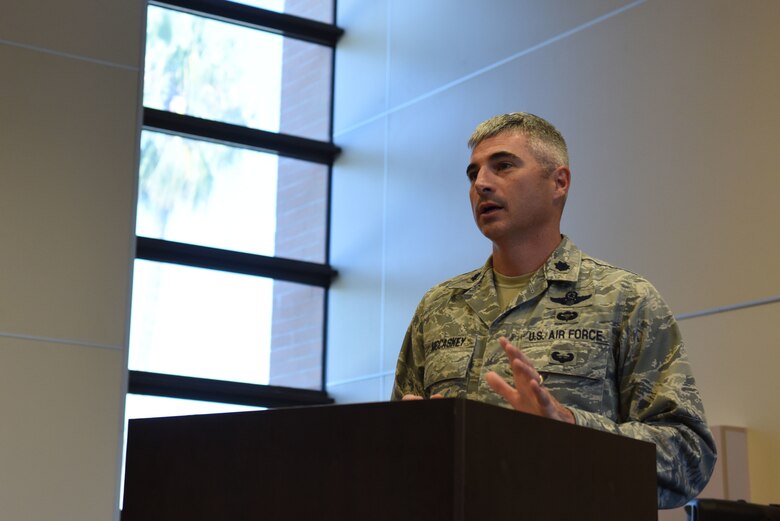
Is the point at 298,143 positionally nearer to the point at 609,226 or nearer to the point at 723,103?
the point at 609,226

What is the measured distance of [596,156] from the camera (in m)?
5.21

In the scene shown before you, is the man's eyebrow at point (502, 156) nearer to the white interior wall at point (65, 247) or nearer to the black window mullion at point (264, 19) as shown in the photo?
the white interior wall at point (65, 247)

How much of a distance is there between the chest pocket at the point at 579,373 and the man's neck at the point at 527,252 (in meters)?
0.25

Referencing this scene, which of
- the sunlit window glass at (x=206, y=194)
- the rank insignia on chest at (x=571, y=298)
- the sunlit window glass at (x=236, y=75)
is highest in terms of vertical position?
the sunlit window glass at (x=236, y=75)

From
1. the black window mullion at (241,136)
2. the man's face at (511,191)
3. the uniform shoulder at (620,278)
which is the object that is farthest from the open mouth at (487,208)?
the black window mullion at (241,136)

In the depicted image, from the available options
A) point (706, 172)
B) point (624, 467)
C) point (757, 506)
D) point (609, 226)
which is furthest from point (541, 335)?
point (609, 226)

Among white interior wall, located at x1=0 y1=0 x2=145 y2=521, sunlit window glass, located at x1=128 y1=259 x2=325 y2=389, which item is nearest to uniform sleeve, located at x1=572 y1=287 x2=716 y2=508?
white interior wall, located at x1=0 y1=0 x2=145 y2=521

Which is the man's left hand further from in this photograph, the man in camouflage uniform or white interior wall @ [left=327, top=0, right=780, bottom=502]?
white interior wall @ [left=327, top=0, right=780, bottom=502]

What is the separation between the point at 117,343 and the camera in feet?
17.6

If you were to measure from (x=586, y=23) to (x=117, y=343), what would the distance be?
2754 millimetres

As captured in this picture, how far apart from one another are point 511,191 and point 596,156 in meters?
3.01

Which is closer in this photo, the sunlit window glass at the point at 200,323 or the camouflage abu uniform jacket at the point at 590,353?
the camouflage abu uniform jacket at the point at 590,353

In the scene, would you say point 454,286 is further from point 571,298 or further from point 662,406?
point 662,406

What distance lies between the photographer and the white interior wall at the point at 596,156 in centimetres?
434
